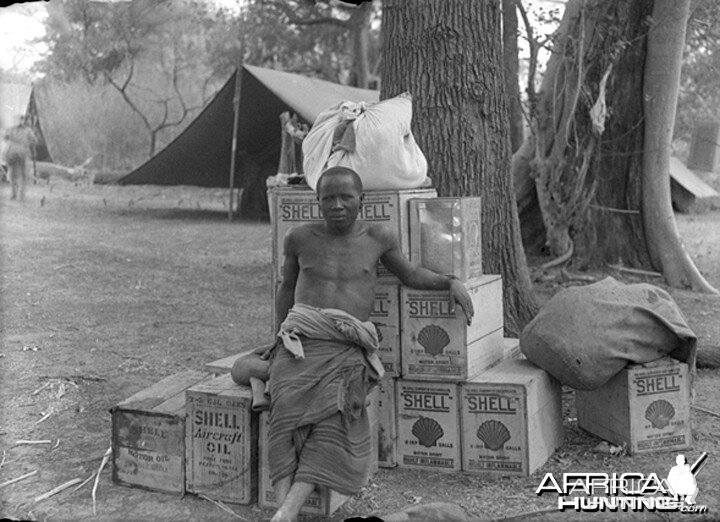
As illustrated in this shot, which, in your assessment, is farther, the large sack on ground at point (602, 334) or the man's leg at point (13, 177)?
the man's leg at point (13, 177)

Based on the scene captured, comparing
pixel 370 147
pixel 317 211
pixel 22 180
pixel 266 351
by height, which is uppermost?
pixel 22 180

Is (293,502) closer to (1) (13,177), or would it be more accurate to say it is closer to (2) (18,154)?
(2) (18,154)

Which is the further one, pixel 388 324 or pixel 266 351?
pixel 388 324

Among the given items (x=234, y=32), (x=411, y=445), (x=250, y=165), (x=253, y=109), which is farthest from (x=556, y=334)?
(x=234, y=32)

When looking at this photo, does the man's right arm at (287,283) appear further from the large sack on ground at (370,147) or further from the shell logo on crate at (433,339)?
the shell logo on crate at (433,339)

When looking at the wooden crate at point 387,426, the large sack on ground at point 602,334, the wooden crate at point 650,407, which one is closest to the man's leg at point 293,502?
the wooden crate at point 387,426

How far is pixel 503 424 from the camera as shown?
3096mm

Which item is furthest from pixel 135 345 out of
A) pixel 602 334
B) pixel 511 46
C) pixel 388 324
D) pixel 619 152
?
pixel 511 46

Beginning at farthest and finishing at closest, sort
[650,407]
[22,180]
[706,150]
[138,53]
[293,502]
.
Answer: [138,53] → [22,180] → [706,150] → [650,407] → [293,502]

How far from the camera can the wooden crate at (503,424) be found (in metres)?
3.06

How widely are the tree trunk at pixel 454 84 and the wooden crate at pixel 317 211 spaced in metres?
0.84

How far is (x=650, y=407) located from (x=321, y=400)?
1459 mm

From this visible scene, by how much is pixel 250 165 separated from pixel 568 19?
701 centimetres

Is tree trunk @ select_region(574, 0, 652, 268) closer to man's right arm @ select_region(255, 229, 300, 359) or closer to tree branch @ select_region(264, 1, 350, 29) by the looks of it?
→ man's right arm @ select_region(255, 229, 300, 359)
